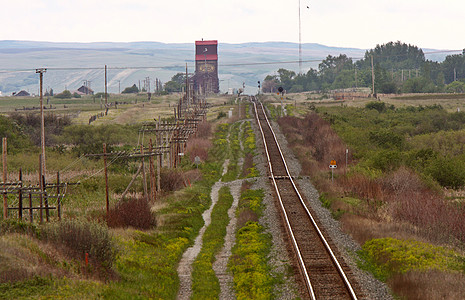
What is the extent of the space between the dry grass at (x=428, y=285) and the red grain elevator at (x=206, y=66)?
5901 inches

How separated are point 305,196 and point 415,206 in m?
8.83

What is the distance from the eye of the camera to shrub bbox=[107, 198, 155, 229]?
88.9 ft

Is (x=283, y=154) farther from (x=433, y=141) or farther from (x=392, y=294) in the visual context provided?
(x=392, y=294)

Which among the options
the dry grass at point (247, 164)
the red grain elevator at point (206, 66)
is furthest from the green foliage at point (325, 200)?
the red grain elevator at point (206, 66)

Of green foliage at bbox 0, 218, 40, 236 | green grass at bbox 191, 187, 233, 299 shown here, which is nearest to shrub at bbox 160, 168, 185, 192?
green grass at bbox 191, 187, 233, 299

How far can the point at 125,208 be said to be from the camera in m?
28.5

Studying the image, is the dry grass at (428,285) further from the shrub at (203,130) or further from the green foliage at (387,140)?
the shrub at (203,130)

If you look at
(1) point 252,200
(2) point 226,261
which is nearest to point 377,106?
(1) point 252,200

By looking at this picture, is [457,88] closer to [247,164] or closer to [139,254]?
[247,164]

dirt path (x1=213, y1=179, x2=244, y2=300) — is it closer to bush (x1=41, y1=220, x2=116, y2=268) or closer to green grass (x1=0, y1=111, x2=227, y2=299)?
green grass (x1=0, y1=111, x2=227, y2=299)

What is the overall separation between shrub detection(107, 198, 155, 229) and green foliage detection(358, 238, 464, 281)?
34.4 feet

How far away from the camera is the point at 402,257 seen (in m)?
Answer: 20.5

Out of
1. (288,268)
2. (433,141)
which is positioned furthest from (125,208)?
(433,141)

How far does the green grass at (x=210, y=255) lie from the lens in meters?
19.2
